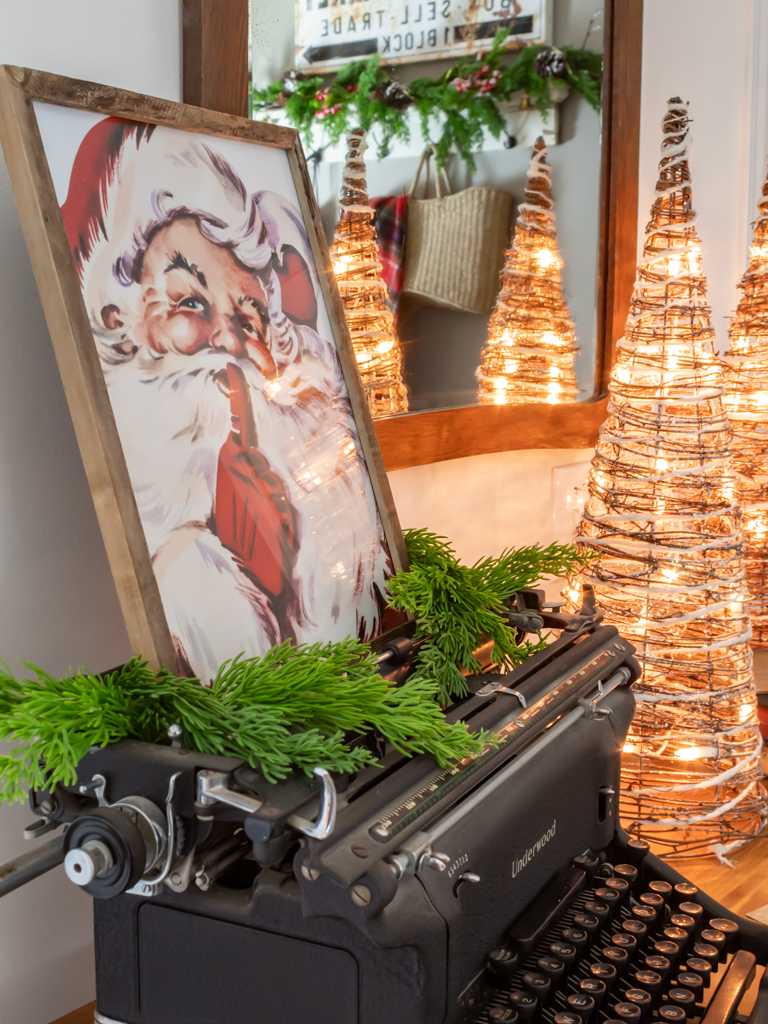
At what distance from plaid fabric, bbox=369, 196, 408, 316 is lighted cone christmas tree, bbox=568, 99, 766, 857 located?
1.22 feet

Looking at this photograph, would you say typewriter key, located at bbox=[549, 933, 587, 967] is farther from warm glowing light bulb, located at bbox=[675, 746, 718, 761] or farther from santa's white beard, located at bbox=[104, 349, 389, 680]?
warm glowing light bulb, located at bbox=[675, 746, 718, 761]

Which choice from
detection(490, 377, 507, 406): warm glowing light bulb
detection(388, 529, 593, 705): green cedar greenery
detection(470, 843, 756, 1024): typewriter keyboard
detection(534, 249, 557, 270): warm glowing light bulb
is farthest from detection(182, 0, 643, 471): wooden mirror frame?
detection(470, 843, 756, 1024): typewriter keyboard

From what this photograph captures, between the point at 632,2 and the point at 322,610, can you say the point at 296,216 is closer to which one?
the point at 322,610

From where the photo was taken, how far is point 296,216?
108cm

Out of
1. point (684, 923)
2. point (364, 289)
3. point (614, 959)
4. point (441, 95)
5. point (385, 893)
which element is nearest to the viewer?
point (385, 893)

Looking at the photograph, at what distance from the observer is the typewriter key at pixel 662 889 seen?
41.1 inches

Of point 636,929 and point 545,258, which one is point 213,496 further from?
point 545,258

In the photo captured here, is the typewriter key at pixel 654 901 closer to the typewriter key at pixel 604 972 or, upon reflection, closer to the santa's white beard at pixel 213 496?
the typewriter key at pixel 604 972

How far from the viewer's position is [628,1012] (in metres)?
0.83

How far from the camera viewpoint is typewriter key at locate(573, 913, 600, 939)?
Answer: 923 millimetres

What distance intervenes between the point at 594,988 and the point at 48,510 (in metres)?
0.67

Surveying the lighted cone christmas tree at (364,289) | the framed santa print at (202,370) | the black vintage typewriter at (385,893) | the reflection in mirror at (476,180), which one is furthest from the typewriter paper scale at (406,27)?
the black vintage typewriter at (385,893)

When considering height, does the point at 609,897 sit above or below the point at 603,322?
below

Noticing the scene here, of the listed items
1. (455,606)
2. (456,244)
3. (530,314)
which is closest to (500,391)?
(530,314)
